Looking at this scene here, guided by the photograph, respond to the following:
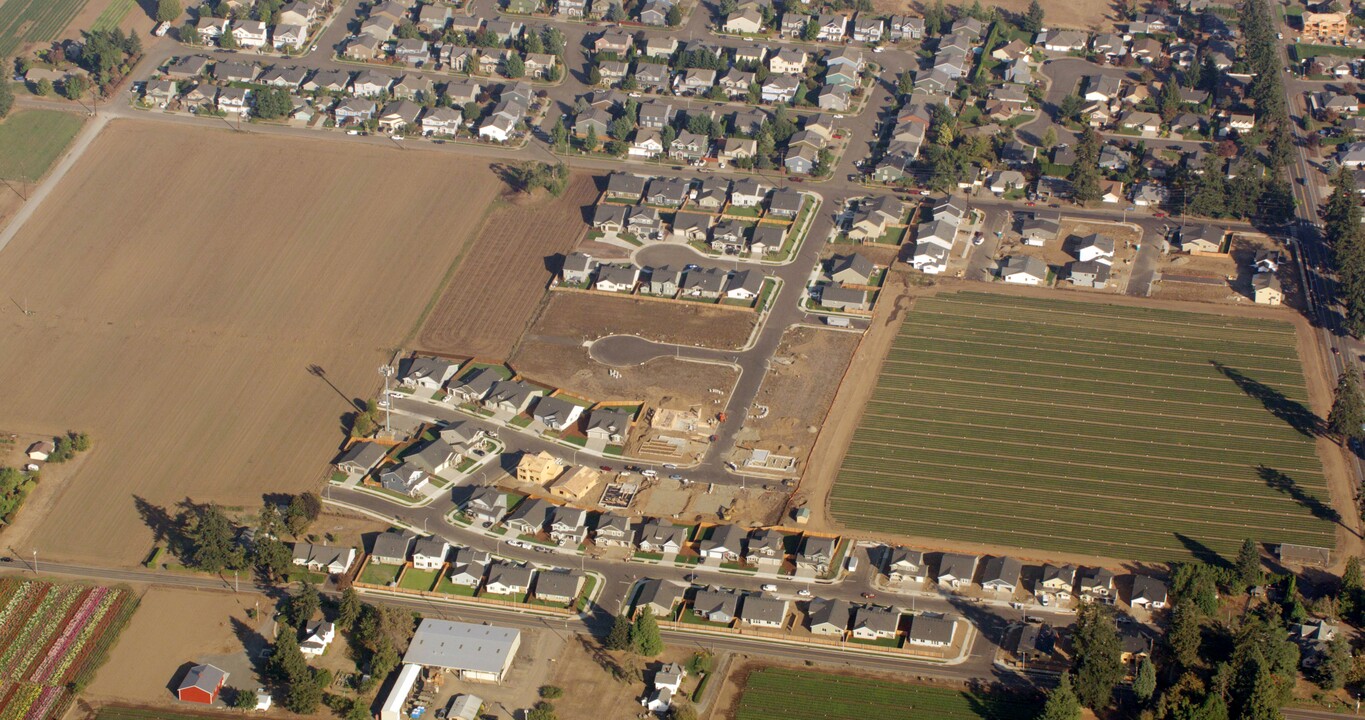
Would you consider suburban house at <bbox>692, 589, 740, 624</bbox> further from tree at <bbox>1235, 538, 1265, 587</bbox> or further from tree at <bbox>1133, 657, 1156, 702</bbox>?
tree at <bbox>1235, 538, 1265, 587</bbox>

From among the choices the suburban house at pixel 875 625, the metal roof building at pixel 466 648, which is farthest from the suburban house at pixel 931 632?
the metal roof building at pixel 466 648

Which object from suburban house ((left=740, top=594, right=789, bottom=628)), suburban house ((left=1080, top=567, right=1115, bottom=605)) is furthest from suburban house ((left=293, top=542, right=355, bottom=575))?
suburban house ((left=1080, top=567, right=1115, bottom=605))

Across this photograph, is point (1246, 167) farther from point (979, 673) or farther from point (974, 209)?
point (979, 673)

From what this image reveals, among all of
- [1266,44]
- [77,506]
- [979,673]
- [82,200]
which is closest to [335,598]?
[77,506]

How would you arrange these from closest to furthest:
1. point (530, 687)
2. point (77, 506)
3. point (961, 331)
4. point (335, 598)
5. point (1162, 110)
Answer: point (530, 687) < point (335, 598) < point (77, 506) < point (961, 331) < point (1162, 110)

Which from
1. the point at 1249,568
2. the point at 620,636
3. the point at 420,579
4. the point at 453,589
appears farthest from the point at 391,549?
the point at 1249,568

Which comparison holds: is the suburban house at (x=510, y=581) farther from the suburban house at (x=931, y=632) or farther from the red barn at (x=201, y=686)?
the suburban house at (x=931, y=632)
